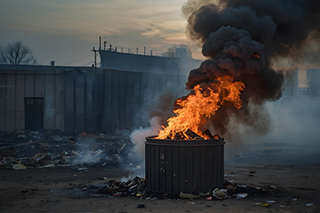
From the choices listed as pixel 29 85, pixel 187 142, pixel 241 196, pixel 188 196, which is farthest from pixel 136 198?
pixel 29 85

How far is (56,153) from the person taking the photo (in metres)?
18.0

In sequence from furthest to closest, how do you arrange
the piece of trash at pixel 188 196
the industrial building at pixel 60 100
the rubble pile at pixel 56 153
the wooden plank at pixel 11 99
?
the industrial building at pixel 60 100, the wooden plank at pixel 11 99, the rubble pile at pixel 56 153, the piece of trash at pixel 188 196

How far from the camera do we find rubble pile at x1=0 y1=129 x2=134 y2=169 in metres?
15.7

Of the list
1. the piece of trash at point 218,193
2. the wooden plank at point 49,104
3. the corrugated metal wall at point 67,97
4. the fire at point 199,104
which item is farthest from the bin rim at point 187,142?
the wooden plank at point 49,104

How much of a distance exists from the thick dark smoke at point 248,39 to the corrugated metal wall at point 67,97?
55.0 feet

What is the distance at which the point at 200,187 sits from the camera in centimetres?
917

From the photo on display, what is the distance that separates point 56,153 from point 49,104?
964 cm

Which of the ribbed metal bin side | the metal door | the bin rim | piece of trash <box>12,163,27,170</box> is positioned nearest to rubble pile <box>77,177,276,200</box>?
the ribbed metal bin side

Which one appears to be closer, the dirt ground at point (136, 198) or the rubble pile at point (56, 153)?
the dirt ground at point (136, 198)

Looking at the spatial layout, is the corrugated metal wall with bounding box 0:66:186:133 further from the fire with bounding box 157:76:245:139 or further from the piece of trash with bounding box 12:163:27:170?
the fire with bounding box 157:76:245:139

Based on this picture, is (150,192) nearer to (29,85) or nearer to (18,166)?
(18,166)

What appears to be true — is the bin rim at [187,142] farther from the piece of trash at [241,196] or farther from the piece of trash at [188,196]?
the piece of trash at [241,196]

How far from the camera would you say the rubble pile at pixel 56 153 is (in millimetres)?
15710

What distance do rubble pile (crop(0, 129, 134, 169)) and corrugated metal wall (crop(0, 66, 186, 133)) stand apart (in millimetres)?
2883
